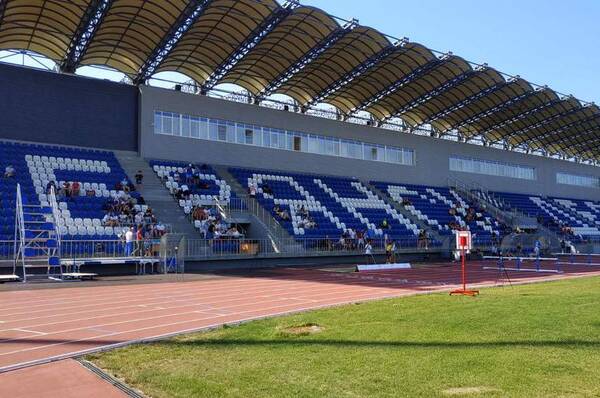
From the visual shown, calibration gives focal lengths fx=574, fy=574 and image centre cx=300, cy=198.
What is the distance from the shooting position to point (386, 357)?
7.58 metres

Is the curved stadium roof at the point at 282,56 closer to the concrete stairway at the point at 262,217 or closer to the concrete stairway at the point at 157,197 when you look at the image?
the concrete stairway at the point at 157,197

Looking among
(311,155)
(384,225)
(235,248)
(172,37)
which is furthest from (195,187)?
(384,225)

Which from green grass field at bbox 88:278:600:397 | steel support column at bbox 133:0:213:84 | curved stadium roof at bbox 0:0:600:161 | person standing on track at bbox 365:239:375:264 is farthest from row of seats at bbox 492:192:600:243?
green grass field at bbox 88:278:600:397

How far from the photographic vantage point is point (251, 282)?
69.9 ft

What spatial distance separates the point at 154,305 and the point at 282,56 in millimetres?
24678

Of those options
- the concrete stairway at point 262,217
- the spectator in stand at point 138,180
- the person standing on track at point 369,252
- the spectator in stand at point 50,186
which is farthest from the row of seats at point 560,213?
the spectator in stand at point 50,186

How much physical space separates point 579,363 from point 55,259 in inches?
716

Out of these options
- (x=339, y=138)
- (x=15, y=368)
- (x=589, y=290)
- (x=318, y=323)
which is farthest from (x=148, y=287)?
(x=339, y=138)

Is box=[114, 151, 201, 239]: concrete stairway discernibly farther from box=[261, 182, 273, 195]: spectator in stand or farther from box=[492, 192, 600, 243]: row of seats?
box=[492, 192, 600, 243]: row of seats

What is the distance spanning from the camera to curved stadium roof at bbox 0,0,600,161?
2928 cm

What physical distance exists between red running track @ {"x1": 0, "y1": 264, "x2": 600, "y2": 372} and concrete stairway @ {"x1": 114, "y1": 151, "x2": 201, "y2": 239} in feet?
19.6

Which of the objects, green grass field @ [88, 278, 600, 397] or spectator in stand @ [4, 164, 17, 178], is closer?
green grass field @ [88, 278, 600, 397]

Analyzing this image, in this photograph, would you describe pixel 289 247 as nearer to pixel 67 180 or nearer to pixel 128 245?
pixel 128 245

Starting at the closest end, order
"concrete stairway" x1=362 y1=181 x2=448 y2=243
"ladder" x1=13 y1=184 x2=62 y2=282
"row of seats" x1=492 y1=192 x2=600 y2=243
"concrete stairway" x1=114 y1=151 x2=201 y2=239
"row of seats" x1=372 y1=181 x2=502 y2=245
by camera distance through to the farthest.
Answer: "ladder" x1=13 y1=184 x2=62 y2=282 < "concrete stairway" x1=114 y1=151 x2=201 y2=239 < "concrete stairway" x1=362 y1=181 x2=448 y2=243 < "row of seats" x1=372 y1=181 x2=502 y2=245 < "row of seats" x1=492 y1=192 x2=600 y2=243
